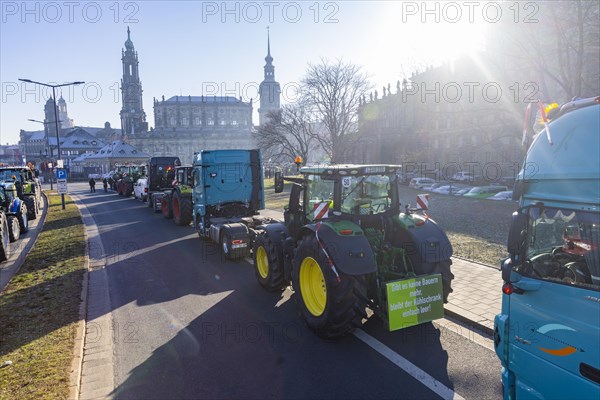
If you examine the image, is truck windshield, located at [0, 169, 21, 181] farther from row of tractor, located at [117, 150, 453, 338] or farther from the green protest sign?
the green protest sign

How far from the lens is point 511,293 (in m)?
3.40

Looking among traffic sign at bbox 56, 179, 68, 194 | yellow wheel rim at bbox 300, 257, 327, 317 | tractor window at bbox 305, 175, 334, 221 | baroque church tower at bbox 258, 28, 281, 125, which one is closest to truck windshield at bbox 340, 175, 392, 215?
tractor window at bbox 305, 175, 334, 221

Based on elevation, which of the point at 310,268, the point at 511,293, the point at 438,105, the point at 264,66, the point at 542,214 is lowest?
the point at 310,268

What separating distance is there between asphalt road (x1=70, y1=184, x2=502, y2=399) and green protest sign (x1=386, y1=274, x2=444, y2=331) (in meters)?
0.46

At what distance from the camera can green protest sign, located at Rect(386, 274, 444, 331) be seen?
5.03m

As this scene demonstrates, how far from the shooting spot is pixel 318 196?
21.5ft

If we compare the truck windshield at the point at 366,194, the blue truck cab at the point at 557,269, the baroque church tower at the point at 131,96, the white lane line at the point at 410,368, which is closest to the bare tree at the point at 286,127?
the truck windshield at the point at 366,194

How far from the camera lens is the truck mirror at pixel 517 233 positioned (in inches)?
126

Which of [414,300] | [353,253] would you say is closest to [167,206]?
[353,253]

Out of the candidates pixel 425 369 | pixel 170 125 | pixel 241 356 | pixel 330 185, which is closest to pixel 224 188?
pixel 330 185

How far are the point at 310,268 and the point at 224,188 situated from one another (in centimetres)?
708

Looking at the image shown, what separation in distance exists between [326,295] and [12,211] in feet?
47.9

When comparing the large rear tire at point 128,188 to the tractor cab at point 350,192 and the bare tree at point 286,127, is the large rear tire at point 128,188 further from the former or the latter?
the tractor cab at point 350,192

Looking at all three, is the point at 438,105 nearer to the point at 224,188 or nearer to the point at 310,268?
the point at 224,188
